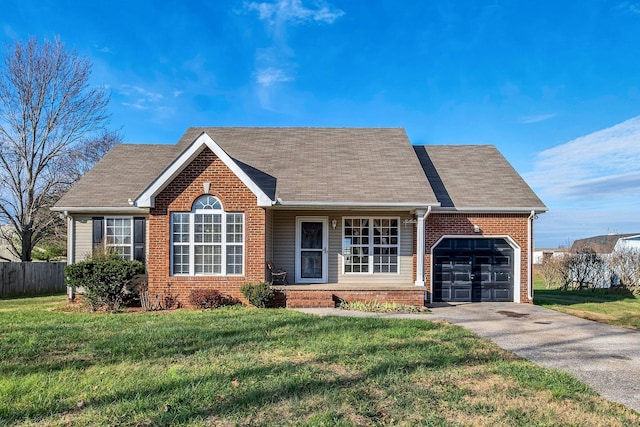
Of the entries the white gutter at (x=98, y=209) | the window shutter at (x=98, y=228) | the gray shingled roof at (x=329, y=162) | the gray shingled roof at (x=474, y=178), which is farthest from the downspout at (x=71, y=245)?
the gray shingled roof at (x=474, y=178)

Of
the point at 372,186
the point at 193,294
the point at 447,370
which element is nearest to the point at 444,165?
the point at 372,186

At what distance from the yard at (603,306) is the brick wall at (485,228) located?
1.63 metres

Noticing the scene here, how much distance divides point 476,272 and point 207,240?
8764mm

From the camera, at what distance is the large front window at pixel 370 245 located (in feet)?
46.0

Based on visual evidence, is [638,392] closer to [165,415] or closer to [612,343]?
[612,343]

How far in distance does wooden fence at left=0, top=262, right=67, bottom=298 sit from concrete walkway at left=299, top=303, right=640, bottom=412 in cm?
1384

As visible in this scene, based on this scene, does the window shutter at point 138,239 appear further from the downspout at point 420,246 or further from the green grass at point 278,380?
the downspout at point 420,246

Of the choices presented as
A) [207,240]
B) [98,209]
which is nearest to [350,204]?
[207,240]

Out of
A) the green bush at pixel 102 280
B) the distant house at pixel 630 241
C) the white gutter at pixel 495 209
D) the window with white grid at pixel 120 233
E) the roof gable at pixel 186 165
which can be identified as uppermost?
the roof gable at pixel 186 165

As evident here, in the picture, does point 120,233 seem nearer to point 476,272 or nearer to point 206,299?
point 206,299

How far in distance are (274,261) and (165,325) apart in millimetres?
5177

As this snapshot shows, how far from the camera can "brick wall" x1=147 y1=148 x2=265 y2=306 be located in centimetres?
1202

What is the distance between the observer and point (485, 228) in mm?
14047

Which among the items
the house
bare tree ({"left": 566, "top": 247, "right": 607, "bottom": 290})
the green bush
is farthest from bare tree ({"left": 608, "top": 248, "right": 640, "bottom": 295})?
the green bush
